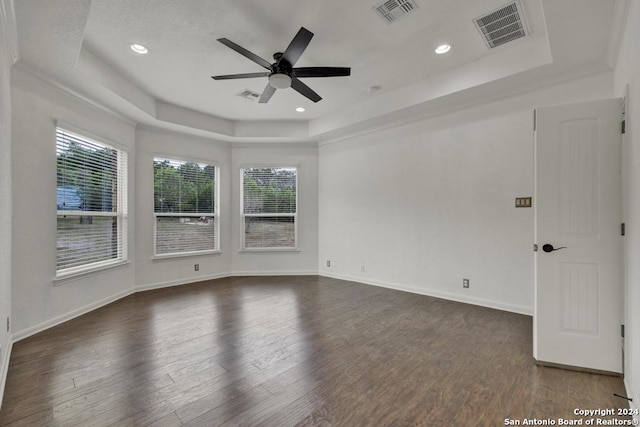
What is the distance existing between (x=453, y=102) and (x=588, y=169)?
2.09m

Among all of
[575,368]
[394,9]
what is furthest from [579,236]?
[394,9]

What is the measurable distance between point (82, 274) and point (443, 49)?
5.08 meters

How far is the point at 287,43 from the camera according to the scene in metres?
3.05

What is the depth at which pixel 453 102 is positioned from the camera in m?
4.00

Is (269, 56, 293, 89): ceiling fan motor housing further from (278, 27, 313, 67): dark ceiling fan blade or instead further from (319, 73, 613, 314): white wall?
(319, 73, 613, 314): white wall

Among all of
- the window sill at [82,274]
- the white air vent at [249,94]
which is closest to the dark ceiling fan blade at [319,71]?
the white air vent at [249,94]

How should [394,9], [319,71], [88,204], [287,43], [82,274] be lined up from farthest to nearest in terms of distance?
[88,204] < [82,274] < [287,43] < [319,71] < [394,9]

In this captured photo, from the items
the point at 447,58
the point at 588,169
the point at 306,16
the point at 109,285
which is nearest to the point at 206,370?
the point at 109,285

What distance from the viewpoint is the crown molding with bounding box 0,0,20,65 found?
2002 millimetres

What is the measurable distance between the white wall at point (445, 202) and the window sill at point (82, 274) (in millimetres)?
3539

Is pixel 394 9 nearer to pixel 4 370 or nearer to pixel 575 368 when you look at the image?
pixel 575 368

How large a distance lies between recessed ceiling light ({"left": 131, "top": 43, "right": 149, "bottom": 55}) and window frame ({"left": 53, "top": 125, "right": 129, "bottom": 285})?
1284mm

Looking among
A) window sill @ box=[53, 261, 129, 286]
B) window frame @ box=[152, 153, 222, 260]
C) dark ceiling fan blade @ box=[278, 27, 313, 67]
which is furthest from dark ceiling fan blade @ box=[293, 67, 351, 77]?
window sill @ box=[53, 261, 129, 286]

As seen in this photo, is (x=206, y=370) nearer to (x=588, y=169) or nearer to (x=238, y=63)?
(x=238, y=63)
